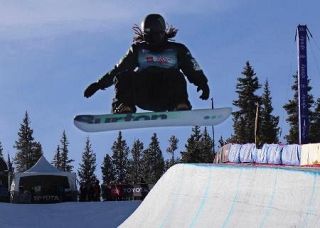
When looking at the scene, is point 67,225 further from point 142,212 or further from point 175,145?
point 175,145

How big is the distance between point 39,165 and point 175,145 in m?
75.3

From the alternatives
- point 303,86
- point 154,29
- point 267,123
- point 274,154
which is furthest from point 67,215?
point 267,123

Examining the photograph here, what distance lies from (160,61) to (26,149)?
5940 cm

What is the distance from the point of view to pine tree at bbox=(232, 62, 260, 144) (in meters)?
55.9

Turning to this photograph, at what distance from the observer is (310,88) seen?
5647 cm

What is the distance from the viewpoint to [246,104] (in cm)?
5709

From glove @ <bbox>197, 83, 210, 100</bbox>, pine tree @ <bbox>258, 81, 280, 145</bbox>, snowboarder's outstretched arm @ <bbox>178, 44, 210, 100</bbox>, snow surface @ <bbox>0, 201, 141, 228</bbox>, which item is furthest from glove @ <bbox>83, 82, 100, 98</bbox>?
pine tree @ <bbox>258, 81, 280, 145</bbox>

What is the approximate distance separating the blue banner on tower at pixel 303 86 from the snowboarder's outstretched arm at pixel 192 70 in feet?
17.3

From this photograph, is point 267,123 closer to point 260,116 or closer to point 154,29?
point 260,116

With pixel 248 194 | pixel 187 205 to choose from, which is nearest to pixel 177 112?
pixel 187 205

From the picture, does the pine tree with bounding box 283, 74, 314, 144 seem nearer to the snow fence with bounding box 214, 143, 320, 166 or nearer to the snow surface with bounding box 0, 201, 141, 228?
the snow fence with bounding box 214, 143, 320, 166

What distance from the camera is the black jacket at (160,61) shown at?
2316 centimetres

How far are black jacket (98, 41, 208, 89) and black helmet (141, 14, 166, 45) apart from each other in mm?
296

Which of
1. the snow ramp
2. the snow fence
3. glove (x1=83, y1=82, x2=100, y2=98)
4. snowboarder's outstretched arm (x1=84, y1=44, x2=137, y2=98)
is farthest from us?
glove (x1=83, y1=82, x2=100, y2=98)
